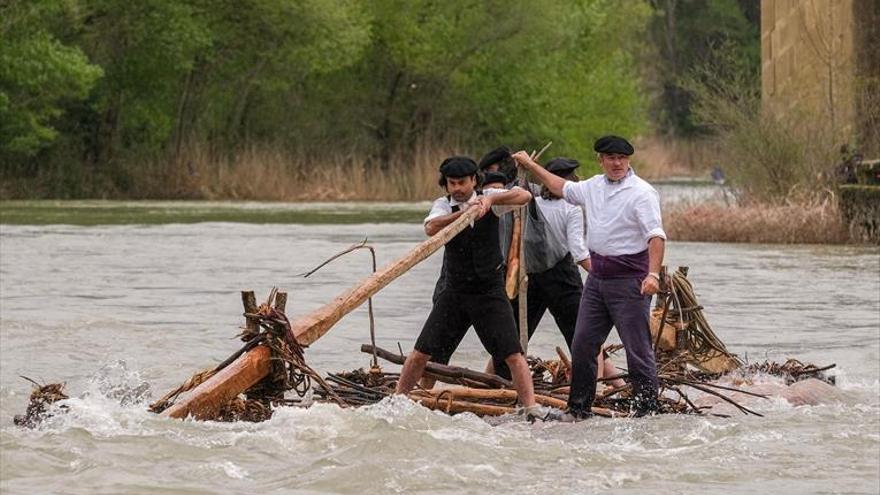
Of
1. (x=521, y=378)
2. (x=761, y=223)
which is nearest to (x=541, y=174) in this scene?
(x=521, y=378)

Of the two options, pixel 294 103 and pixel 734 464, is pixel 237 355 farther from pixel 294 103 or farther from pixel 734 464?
pixel 294 103

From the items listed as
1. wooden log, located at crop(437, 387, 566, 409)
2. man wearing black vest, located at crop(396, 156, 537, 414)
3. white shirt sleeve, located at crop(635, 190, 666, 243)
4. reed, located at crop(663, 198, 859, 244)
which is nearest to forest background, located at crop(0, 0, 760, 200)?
reed, located at crop(663, 198, 859, 244)

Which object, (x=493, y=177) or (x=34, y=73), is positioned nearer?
(x=493, y=177)

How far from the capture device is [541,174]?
40.2 feet

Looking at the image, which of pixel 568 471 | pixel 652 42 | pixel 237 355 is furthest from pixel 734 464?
pixel 652 42

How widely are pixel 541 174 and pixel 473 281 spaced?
0.81 meters

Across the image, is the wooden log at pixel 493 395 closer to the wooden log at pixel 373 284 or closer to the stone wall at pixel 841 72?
the wooden log at pixel 373 284

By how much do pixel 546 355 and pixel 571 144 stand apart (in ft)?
157

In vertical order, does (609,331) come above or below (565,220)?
below

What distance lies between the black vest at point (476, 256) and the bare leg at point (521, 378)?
49 cm

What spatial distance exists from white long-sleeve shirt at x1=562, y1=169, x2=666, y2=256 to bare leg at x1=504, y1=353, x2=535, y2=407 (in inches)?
33.3

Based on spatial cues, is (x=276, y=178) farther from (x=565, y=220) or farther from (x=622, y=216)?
(x=622, y=216)

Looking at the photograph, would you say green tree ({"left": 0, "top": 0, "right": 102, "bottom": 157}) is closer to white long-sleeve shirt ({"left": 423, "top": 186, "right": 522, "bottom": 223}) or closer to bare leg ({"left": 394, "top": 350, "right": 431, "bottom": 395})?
bare leg ({"left": 394, "top": 350, "right": 431, "bottom": 395})

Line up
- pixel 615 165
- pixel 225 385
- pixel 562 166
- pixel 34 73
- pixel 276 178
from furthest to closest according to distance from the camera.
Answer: pixel 276 178 < pixel 34 73 < pixel 562 166 < pixel 615 165 < pixel 225 385
